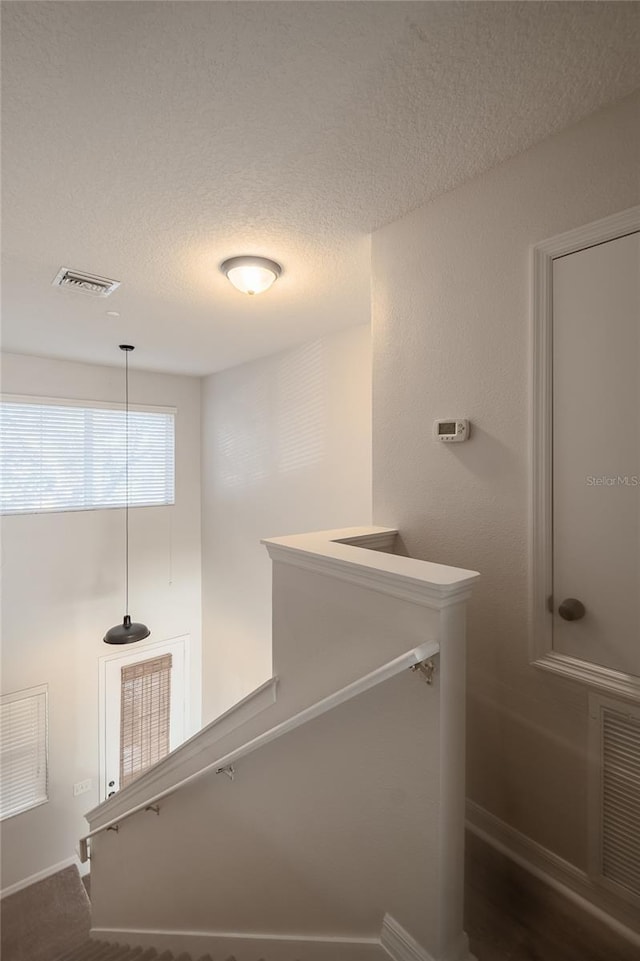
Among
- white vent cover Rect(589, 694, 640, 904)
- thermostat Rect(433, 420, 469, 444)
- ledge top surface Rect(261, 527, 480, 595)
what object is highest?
thermostat Rect(433, 420, 469, 444)

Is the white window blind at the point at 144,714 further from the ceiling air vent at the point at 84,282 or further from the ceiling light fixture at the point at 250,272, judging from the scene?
the ceiling light fixture at the point at 250,272

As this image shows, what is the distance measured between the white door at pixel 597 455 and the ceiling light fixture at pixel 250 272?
1.44 m

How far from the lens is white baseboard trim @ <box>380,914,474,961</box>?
121cm

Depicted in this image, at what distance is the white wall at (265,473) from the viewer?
11.9 feet

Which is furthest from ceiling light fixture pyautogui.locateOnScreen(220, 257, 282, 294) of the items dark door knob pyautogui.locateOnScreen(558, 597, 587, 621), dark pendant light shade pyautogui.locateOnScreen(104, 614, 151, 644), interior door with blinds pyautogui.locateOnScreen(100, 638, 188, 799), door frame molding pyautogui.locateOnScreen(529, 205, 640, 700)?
interior door with blinds pyautogui.locateOnScreen(100, 638, 188, 799)

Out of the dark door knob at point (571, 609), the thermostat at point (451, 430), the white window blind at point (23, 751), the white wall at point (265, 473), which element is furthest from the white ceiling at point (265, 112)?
the white window blind at point (23, 751)

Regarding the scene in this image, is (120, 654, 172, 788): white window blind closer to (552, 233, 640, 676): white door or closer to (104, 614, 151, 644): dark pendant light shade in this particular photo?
(104, 614, 151, 644): dark pendant light shade

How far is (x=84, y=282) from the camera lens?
266cm

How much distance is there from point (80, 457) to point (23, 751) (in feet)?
9.43

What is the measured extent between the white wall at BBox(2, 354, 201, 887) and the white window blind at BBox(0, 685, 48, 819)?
→ 3.4 inches

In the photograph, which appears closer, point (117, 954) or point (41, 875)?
point (117, 954)

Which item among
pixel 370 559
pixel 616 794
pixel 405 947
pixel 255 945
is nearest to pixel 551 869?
pixel 616 794

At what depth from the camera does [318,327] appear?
141 inches

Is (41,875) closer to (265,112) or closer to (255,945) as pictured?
(255,945)
